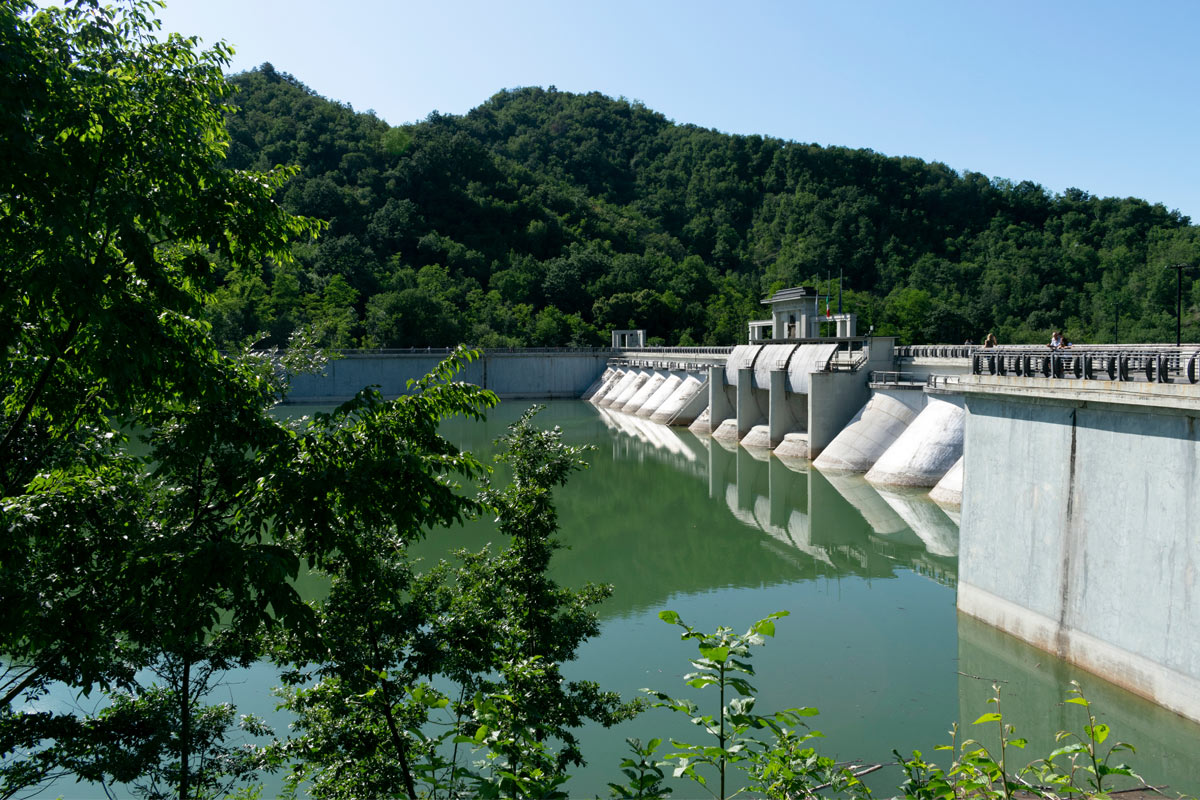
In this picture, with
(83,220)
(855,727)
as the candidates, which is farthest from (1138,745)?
(83,220)

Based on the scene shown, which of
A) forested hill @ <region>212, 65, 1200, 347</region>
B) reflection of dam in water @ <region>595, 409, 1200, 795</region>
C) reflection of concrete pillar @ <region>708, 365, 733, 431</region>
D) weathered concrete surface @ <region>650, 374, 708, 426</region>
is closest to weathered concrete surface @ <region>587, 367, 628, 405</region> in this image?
forested hill @ <region>212, 65, 1200, 347</region>

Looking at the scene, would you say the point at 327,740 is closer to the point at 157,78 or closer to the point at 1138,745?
the point at 157,78

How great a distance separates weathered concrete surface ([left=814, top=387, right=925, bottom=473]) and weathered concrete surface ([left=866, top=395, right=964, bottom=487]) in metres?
2.09

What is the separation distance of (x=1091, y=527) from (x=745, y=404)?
28548 mm

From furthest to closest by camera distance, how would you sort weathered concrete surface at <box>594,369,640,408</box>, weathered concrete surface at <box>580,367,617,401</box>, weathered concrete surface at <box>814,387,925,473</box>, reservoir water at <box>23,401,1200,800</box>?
weathered concrete surface at <box>580,367,617,401</box> → weathered concrete surface at <box>594,369,640,408</box> → weathered concrete surface at <box>814,387,925,473</box> → reservoir water at <box>23,401,1200,800</box>

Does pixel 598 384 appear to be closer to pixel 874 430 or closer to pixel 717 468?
pixel 717 468

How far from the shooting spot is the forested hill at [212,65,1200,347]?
6650cm

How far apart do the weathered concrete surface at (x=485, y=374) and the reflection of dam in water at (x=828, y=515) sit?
28437mm

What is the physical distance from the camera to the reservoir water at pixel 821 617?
1048 centimetres

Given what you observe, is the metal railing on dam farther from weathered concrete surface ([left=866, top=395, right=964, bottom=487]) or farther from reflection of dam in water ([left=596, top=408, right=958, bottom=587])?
weathered concrete surface ([left=866, top=395, right=964, bottom=487])

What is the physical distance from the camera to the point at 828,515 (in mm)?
24844

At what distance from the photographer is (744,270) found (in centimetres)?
11100

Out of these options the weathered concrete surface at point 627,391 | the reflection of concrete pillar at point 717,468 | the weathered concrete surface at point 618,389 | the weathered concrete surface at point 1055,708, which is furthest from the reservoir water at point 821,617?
the weathered concrete surface at point 618,389

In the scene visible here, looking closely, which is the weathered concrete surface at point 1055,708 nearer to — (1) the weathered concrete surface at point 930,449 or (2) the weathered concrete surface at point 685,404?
(1) the weathered concrete surface at point 930,449
